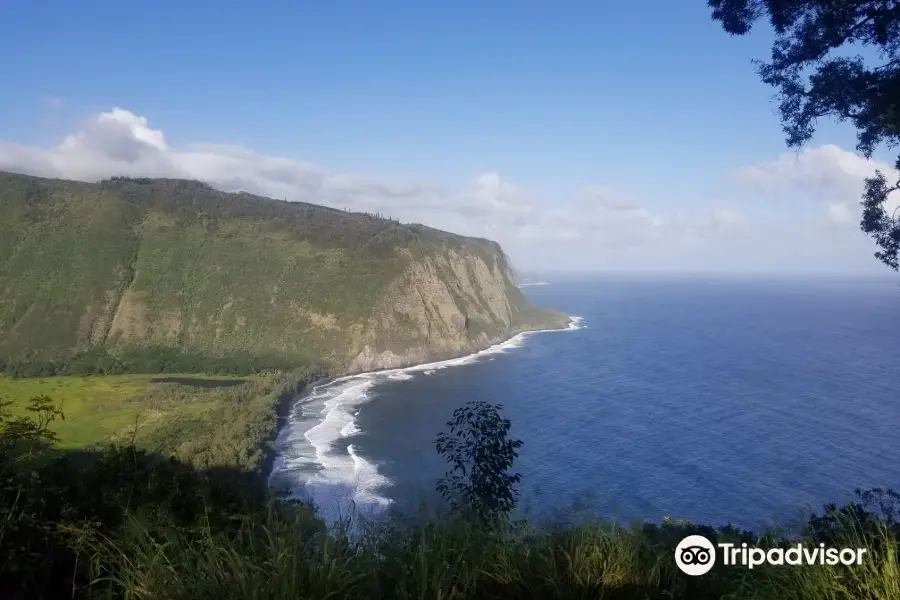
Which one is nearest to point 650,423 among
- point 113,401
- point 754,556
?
point 754,556

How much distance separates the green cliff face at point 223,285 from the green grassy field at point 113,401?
14050 mm

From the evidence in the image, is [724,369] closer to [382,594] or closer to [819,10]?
[819,10]

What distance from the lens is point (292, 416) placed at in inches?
2662

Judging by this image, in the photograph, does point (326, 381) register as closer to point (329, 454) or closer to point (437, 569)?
point (329, 454)

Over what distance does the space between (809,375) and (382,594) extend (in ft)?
274

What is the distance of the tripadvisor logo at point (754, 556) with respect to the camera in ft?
11.5

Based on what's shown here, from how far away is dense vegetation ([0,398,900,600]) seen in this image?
2922mm

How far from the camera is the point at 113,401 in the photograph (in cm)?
6794

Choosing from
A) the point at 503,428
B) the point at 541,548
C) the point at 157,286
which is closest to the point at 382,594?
the point at 541,548

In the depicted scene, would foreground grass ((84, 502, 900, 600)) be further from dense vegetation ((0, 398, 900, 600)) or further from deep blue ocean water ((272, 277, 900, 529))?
deep blue ocean water ((272, 277, 900, 529))

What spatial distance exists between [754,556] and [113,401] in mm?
77347

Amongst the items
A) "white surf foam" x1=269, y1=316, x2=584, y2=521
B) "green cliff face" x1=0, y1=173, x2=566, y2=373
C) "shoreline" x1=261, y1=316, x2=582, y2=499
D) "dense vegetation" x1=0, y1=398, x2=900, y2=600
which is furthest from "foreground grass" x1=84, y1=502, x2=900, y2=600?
"green cliff face" x1=0, y1=173, x2=566, y2=373

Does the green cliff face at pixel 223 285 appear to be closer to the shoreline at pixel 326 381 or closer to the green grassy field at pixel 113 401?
the shoreline at pixel 326 381

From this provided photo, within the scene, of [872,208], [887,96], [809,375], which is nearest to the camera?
[887,96]
